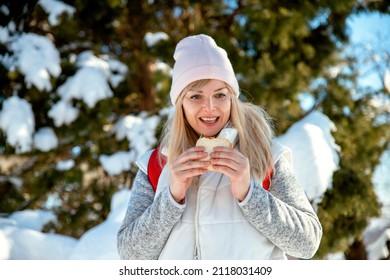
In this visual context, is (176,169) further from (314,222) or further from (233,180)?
(314,222)

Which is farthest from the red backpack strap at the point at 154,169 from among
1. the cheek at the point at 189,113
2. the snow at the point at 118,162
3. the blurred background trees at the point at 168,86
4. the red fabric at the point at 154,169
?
the snow at the point at 118,162

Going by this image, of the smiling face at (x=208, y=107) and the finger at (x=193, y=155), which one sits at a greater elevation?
the smiling face at (x=208, y=107)

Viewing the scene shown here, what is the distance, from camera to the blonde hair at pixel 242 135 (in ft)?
3.32

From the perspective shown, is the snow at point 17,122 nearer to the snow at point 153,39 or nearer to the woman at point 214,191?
the snow at point 153,39

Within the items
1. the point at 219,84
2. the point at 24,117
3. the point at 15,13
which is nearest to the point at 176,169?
the point at 219,84

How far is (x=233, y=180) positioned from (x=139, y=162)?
0.25 meters

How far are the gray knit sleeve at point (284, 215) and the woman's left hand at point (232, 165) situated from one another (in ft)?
0.10

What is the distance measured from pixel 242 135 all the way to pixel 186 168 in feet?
0.57

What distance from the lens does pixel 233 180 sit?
92 centimetres

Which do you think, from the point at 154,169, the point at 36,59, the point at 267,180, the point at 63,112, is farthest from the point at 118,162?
the point at 267,180

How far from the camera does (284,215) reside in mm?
935

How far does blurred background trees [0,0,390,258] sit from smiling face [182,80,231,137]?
4.60 feet

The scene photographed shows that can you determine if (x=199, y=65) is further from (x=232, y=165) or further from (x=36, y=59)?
(x=36, y=59)

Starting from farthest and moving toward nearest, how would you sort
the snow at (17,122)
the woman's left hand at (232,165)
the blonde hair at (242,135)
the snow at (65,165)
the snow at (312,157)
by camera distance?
the snow at (65,165) < the snow at (17,122) < the snow at (312,157) < the blonde hair at (242,135) < the woman's left hand at (232,165)
